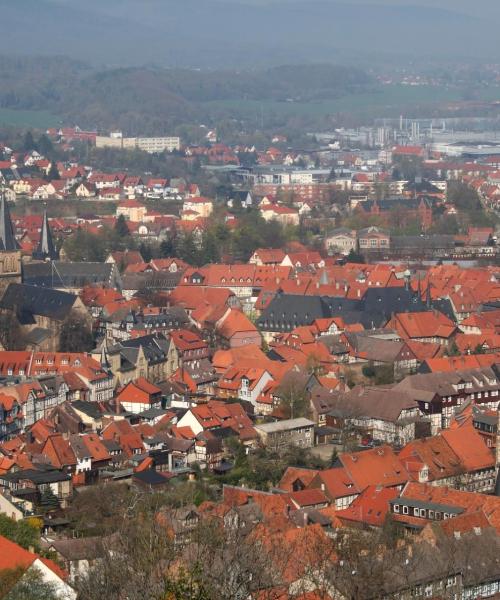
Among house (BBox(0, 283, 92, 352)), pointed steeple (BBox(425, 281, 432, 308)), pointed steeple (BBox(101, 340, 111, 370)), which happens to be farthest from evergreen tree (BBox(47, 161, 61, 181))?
pointed steeple (BBox(101, 340, 111, 370))

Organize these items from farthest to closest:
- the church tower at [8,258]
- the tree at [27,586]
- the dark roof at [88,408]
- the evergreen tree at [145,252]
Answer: the evergreen tree at [145,252] < the church tower at [8,258] < the dark roof at [88,408] < the tree at [27,586]

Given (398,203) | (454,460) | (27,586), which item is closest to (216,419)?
(454,460)

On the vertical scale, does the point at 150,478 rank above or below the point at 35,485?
below

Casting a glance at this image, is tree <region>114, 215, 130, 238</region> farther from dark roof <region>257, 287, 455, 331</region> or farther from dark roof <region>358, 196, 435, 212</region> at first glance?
dark roof <region>257, 287, 455, 331</region>

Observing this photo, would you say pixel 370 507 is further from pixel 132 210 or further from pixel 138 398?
pixel 132 210

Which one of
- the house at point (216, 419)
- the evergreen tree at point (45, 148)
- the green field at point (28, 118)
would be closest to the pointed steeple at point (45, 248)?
the house at point (216, 419)

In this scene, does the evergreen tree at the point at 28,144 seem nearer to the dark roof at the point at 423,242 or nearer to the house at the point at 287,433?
the dark roof at the point at 423,242
